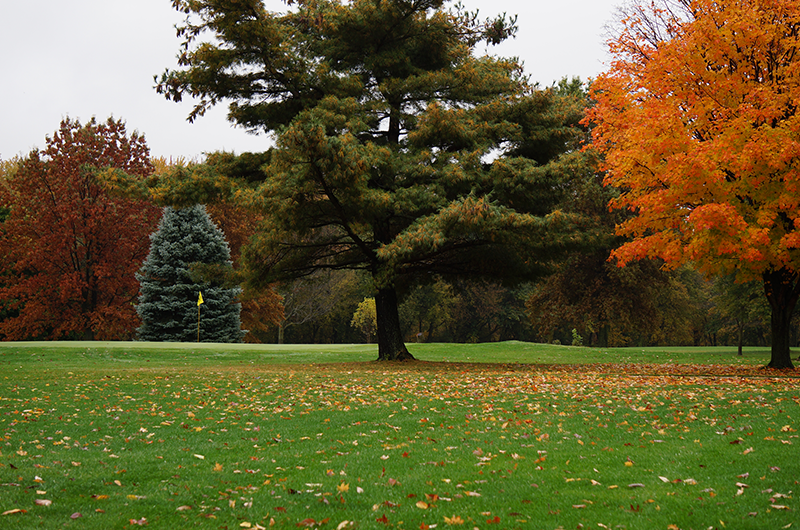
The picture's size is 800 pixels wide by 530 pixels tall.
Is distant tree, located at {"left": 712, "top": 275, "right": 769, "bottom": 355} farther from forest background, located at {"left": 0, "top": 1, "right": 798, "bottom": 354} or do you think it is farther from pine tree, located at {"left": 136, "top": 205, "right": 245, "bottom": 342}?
pine tree, located at {"left": 136, "top": 205, "right": 245, "bottom": 342}

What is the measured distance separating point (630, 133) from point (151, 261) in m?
26.8

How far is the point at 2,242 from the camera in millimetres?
33594

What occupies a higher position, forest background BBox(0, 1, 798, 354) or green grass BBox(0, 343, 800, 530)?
forest background BBox(0, 1, 798, 354)

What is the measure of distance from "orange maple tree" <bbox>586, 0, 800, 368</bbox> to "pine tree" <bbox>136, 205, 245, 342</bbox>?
2351cm

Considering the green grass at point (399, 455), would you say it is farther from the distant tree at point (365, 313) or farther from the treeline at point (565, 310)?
the distant tree at point (365, 313)

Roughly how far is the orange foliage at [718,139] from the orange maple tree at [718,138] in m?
0.02

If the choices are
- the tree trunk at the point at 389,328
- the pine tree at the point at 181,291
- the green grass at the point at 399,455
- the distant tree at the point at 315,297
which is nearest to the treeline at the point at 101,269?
the pine tree at the point at 181,291

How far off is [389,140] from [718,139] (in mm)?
10279

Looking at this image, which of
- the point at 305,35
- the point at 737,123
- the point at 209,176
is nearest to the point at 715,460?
the point at 737,123

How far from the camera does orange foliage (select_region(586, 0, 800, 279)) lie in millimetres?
13375

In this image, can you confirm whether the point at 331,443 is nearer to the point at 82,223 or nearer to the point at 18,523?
the point at 18,523

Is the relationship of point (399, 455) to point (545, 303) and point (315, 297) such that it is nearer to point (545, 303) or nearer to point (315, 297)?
point (545, 303)

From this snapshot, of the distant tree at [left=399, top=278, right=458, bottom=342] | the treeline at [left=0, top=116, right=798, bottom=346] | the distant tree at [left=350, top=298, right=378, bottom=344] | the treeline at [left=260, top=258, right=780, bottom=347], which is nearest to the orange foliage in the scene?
the treeline at [left=260, top=258, right=780, bottom=347]

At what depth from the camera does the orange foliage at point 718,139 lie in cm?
1338
